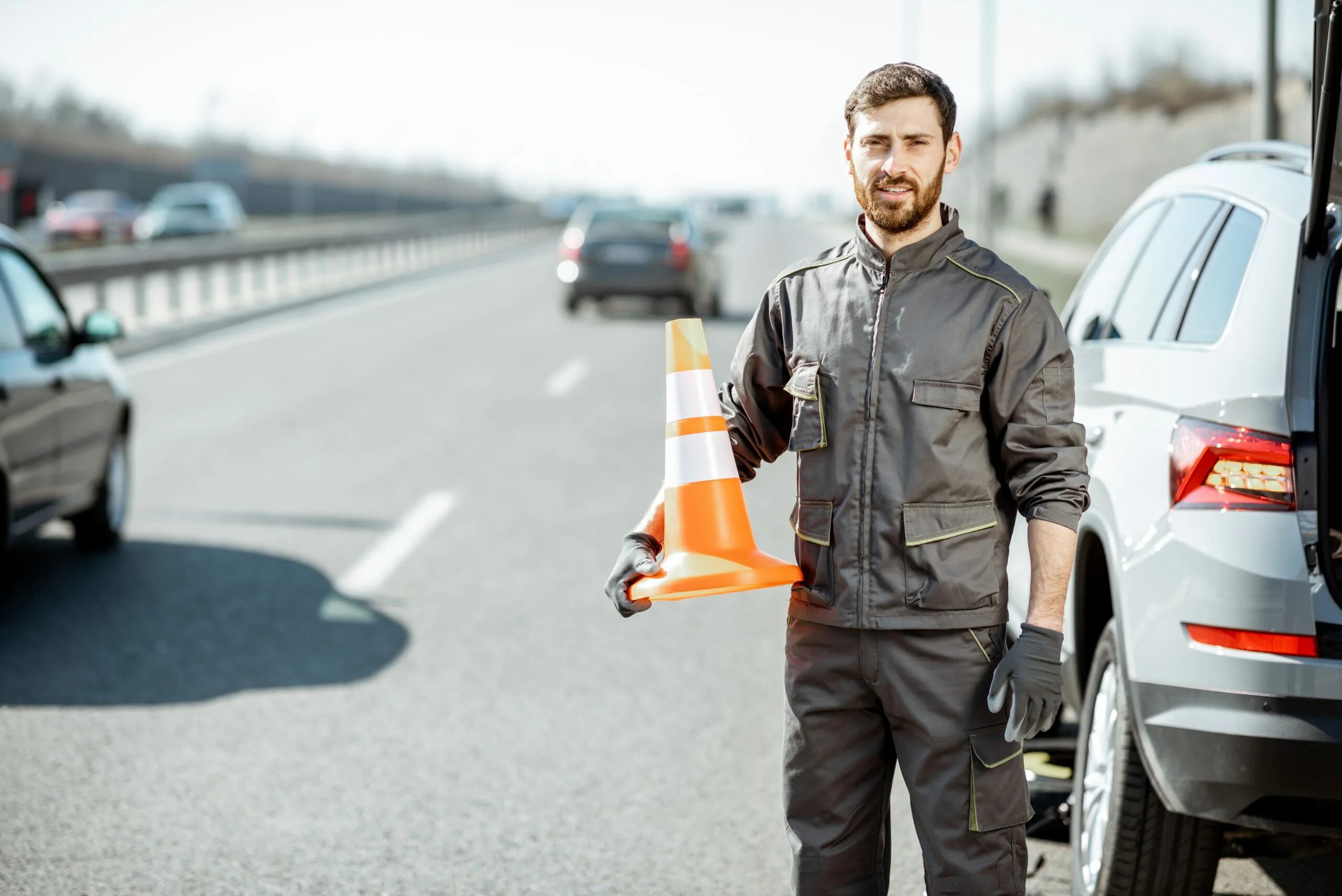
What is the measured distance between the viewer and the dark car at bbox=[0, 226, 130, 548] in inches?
274

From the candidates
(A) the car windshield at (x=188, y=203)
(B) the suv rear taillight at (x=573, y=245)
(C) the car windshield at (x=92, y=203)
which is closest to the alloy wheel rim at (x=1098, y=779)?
(B) the suv rear taillight at (x=573, y=245)

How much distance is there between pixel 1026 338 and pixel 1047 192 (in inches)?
1784

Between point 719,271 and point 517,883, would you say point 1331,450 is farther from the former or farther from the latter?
point 719,271

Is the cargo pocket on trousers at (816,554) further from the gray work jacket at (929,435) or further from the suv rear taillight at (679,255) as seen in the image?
the suv rear taillight at (679,255)

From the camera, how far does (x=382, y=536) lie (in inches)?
343

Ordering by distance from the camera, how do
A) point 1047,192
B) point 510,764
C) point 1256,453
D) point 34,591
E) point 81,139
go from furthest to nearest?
point 81,139
point 1047,192
point 34,591
point 510,764
point 1256,453

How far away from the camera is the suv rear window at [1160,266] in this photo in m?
4.21

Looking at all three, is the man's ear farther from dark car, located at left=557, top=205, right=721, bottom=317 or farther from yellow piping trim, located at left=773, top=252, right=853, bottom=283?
dark car, located at left=557, top=205, right=721, bottom=317

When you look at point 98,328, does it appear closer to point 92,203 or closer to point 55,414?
point 55,414

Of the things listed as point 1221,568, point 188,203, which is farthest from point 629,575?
point 188,203

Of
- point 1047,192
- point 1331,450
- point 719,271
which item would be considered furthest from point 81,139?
point 1331,450

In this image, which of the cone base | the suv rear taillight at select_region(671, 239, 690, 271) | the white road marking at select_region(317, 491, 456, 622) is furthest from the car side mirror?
the suv rear taillight at select_region(671, 239, 690, 271)

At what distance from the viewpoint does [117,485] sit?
8.47 meters

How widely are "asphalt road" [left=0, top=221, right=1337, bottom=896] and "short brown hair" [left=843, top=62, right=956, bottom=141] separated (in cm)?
216
